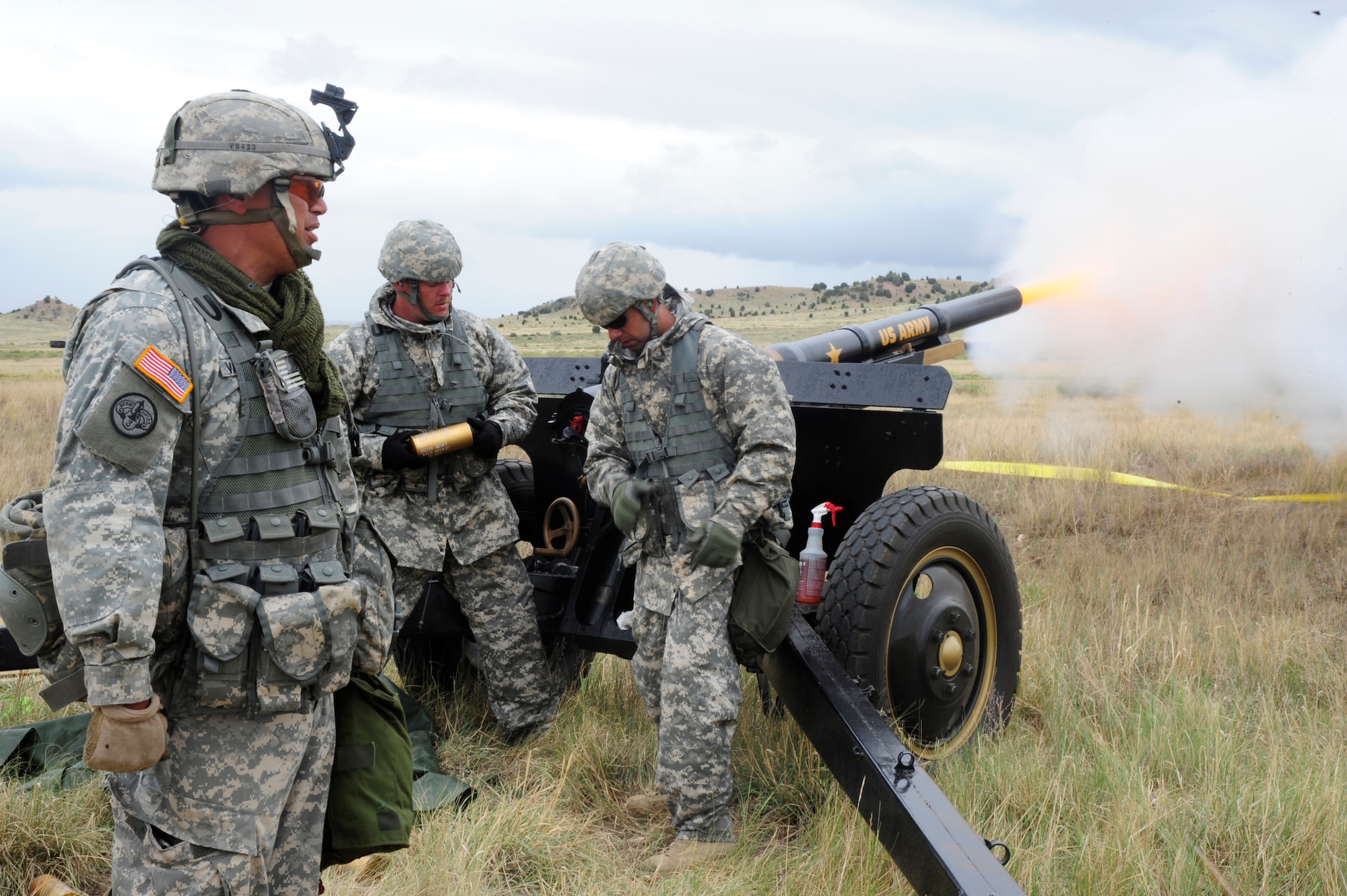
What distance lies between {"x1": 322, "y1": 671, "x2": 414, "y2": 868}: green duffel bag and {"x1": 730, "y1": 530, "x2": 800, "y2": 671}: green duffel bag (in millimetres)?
1300

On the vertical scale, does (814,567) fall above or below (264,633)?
below

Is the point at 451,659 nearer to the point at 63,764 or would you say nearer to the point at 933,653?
the point at 63,764

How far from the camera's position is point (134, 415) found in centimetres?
211

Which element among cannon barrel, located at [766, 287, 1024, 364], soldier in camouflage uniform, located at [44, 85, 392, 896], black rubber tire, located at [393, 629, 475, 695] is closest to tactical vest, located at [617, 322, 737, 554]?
cannon barrel, located at [766, 287, 1024, 364]

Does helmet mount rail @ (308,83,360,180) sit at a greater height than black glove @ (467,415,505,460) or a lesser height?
greater

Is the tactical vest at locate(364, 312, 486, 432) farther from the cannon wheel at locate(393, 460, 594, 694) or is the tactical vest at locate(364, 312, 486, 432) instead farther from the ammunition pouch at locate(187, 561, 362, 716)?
the ammunition pouch at locate(187, 561, 362, 716)

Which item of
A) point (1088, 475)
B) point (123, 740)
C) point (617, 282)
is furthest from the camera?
point (1088, 475)

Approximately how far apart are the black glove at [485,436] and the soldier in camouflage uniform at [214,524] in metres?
1.91

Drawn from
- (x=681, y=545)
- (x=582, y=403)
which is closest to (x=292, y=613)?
(x=681, y=545)

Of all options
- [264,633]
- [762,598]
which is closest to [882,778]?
[762,598]

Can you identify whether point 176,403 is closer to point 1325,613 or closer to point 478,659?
point 478,659

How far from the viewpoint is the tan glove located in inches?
82.4

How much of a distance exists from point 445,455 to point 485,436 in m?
0.22

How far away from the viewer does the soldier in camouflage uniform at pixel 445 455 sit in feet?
14.8
